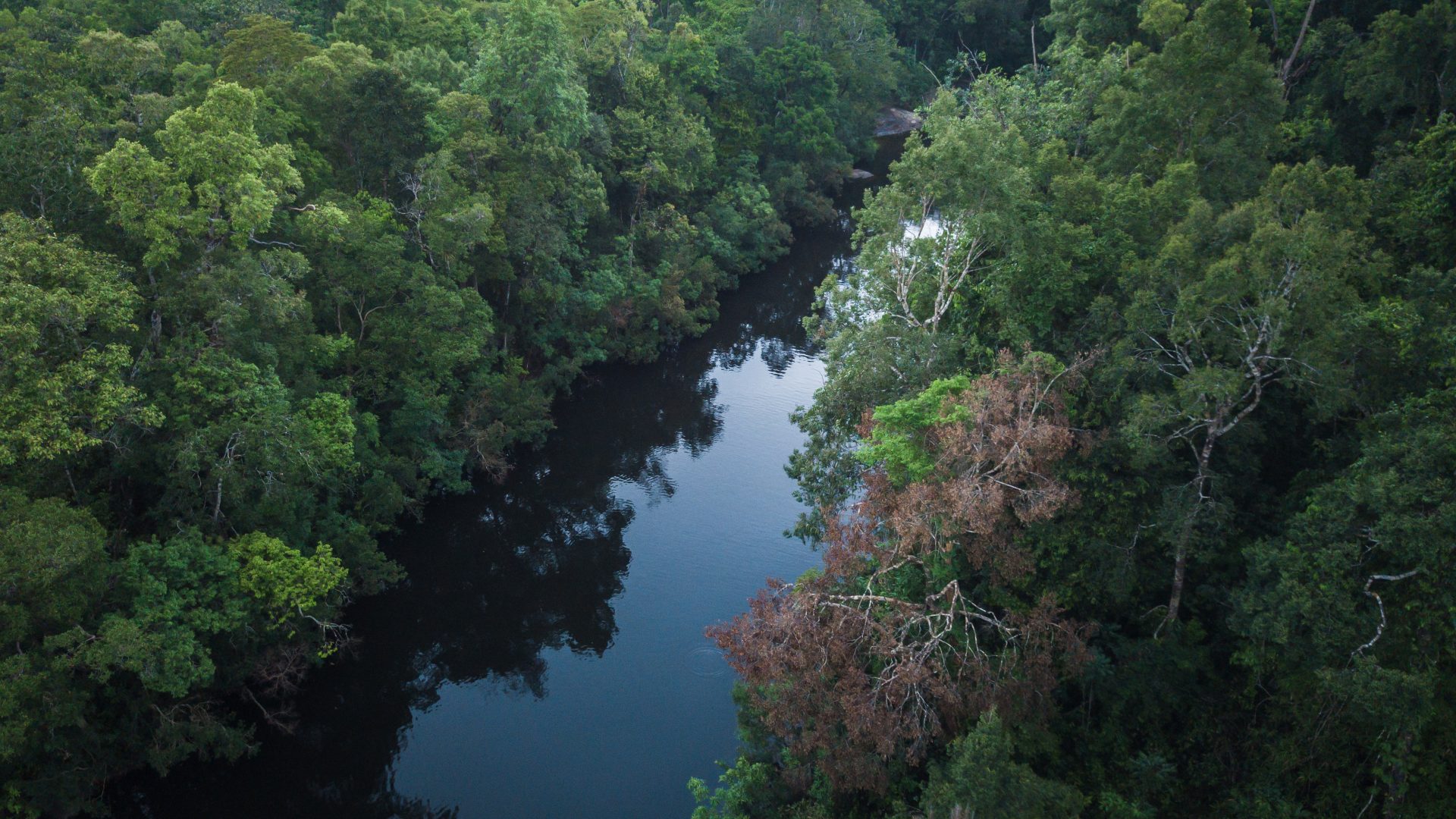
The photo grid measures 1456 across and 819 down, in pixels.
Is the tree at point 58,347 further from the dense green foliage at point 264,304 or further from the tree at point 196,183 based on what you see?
the tree at point 196,183

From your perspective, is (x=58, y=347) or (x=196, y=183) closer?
(x=58, y=347)

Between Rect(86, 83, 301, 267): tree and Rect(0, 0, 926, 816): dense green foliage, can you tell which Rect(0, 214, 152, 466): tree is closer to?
Rect(0, 0, 926, 816): dense green foliage

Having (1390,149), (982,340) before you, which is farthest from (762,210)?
(1390,149)

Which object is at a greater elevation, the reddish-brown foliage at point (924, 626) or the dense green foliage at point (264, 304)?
the dense green foliage at point (264, 304)

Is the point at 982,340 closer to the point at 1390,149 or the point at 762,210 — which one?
the point at 1390,149

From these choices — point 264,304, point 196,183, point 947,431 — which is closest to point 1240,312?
point 947,431

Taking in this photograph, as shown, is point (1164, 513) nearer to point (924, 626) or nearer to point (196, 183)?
point (924, 626)

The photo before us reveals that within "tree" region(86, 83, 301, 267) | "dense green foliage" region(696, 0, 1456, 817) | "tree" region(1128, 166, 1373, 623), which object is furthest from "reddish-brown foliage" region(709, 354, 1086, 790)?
"tree" region(86, 83, 301, 267)

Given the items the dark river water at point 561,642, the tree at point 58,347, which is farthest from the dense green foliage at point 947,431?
the dark river water at point 561,642
